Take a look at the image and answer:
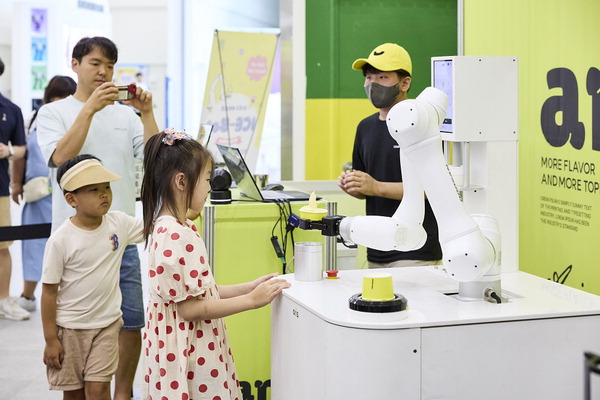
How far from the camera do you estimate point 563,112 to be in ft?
10.5

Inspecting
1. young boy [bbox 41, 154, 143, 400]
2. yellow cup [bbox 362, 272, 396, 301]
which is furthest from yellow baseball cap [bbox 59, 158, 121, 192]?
yellow cup [bbox 362, 272, 396, 301]

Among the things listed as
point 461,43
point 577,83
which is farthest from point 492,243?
point 461,43

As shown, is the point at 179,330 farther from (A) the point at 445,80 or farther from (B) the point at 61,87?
(B) the point at 61,87

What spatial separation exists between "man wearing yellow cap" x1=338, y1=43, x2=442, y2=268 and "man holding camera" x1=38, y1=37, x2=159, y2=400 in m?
0.85

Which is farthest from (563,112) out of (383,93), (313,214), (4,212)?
(4,212)

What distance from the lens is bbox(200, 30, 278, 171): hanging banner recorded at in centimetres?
566

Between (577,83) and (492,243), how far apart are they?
125 centimetres

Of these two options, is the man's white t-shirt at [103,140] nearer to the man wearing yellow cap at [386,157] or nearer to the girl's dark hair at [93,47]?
the girl's dark hair at [93,47]

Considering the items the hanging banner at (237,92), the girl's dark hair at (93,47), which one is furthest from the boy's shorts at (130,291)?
the hanging banner at (237,92)

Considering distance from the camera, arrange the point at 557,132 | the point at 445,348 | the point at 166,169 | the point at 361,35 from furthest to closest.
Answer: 1. the point at 361,35
2. the point at 557,132
3. the point at 166,169
4. the point at 445,348

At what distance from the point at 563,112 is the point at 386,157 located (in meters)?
0.69

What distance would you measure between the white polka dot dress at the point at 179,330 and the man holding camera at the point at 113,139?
1.07 meters

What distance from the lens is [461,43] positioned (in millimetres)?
3980

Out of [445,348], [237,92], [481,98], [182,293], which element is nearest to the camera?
[445,348]
